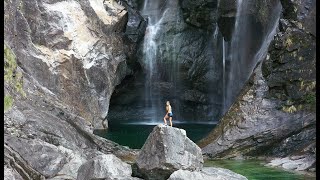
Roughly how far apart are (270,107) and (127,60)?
14.0 m

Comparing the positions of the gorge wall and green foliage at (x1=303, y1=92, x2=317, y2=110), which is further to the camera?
the gorge wall

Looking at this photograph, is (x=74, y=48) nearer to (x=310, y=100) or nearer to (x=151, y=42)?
(x=151, y=42)

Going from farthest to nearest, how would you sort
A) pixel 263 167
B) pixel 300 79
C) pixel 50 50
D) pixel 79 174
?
pixel 50 50
pixel 300 79
pixel 263 167
pixel 79 174

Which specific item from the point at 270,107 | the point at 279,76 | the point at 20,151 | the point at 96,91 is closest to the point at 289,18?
the point at 279,76

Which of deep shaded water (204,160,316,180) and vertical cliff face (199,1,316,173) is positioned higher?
vertical cliff face (199,1,316,173)

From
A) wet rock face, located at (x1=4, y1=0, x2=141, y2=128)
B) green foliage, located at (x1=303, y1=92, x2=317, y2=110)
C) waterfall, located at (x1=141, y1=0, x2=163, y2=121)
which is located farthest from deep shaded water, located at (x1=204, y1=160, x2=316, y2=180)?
waterfall, located at (x1=141, y1=0, x2=163, y2=121)

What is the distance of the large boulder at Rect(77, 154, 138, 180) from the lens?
13242 millimetres

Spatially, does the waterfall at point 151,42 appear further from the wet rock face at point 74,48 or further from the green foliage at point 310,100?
the green foliage at point 310,100

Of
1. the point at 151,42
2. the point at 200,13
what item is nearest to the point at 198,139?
the point at 200,13

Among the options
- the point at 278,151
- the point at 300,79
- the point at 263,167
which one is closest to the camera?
the point at 263,167

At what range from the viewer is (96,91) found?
2808cm

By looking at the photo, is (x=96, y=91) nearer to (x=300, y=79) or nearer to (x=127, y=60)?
(x=127, y=60)

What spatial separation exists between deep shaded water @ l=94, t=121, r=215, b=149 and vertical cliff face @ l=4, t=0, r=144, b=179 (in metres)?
1.72

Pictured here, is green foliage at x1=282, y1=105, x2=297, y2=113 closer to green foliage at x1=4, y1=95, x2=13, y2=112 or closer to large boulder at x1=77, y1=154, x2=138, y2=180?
large boulder at x1=77, y1=154, x2=138, y2=180
